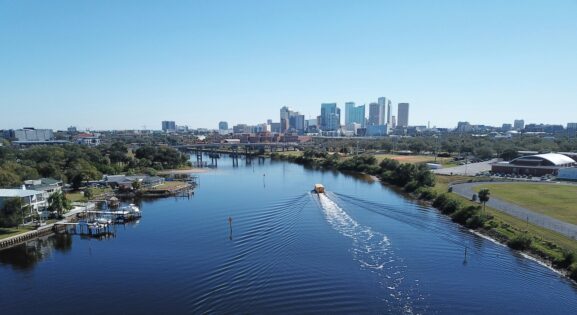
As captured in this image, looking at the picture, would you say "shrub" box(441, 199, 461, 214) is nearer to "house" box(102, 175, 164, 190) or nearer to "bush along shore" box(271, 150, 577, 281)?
"bush along shore" box(271, 150, 577, 281)

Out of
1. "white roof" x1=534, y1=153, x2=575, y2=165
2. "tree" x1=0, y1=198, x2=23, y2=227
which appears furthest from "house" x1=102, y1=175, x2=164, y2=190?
"white roof" x1=534, y1=153, x2=575, y2=165

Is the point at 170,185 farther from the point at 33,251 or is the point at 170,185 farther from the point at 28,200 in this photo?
the point at 33,251

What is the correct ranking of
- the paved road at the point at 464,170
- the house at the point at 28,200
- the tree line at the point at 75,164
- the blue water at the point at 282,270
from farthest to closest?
1. the paved road at the point at 464,170
2. the tree line at the point at 75,164
3. the house at the point at 28,200
4. the blue water at the point at 282,270

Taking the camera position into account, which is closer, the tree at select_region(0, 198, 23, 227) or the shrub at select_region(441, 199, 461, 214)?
the tree at select_region(0, 198, 23, 227)

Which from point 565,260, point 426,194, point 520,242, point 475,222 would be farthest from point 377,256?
point 426,194

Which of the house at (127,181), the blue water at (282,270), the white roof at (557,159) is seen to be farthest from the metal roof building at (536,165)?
the house at (127,181)

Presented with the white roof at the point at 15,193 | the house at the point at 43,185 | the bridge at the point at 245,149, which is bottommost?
the bridge at the point at 245,149

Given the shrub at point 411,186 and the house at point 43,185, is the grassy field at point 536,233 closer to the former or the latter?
the shrub at point 411,186

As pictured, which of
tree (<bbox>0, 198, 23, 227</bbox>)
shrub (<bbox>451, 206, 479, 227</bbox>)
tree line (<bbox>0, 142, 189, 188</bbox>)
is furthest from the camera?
tree line (<bbox>0, 142, 189, 188</bbox>)
